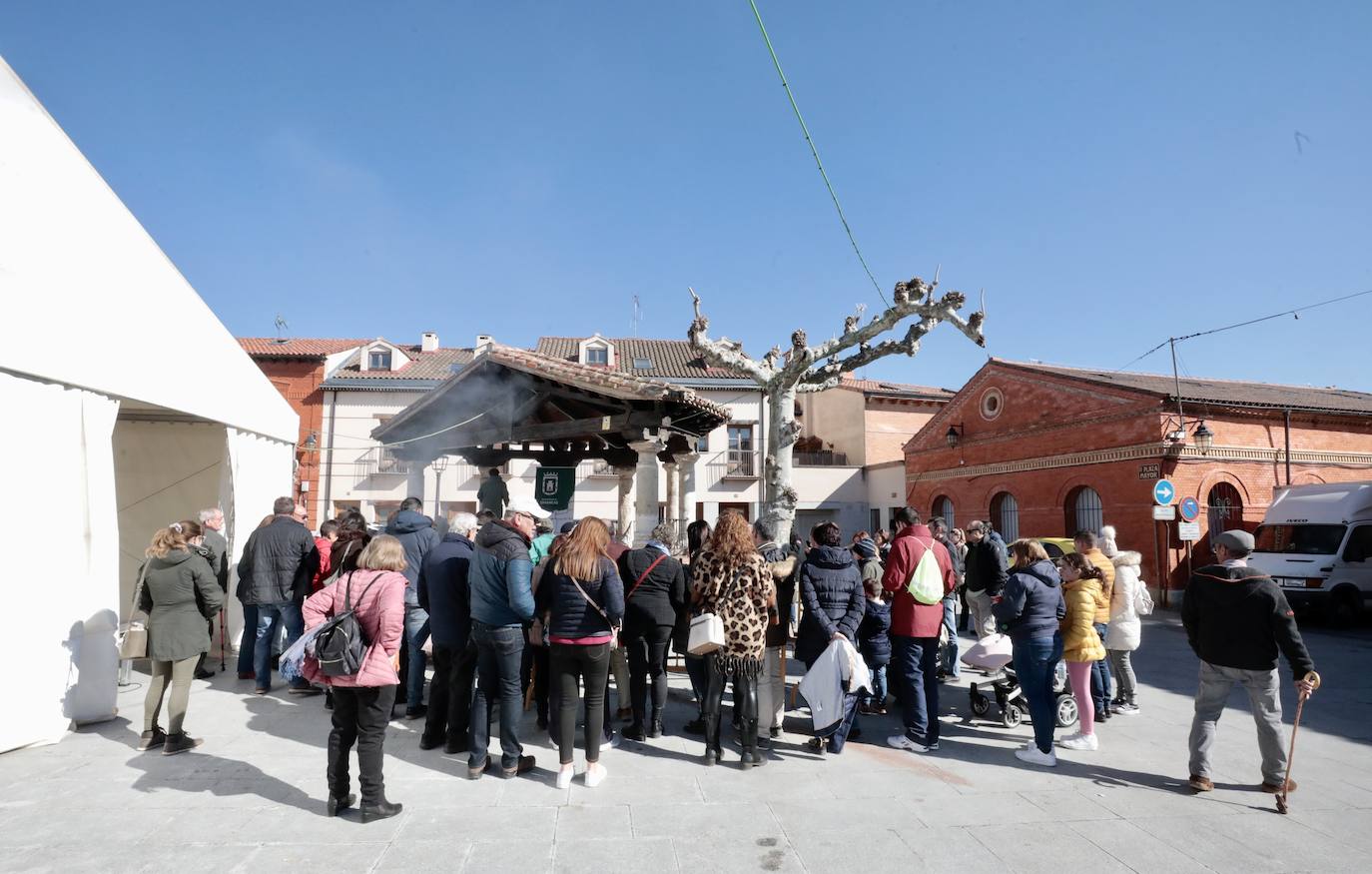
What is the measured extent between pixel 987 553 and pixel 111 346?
29.1 feet

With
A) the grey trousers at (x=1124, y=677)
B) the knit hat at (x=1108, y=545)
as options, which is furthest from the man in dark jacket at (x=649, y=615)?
the grey trousers at (x=1124, y=677)

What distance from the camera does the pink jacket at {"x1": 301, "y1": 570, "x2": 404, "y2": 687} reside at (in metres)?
3.75

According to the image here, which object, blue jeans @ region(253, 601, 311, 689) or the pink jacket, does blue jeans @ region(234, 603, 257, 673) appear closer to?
blue jeans @ region(253, 601, 311, 689)

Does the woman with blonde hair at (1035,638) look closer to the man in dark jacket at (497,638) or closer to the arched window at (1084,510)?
the man in dark jacket at (497,638)

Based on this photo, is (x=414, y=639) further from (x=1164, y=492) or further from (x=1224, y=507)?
(x=1224, y=507)

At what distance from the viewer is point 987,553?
777 centimetres

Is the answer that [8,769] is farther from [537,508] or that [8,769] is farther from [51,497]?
[537,508]

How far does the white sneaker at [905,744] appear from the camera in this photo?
520 centimetres

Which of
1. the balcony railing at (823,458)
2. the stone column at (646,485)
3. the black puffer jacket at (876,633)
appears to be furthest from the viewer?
the balcony railing at (823,458)

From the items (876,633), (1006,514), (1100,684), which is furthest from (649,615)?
(1006,514)

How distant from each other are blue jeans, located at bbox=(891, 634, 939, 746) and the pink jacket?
364 centimetres

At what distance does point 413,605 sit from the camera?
18.9 ft

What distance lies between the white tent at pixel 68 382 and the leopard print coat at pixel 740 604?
16.0 ft

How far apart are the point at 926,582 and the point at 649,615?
6.94 feet
